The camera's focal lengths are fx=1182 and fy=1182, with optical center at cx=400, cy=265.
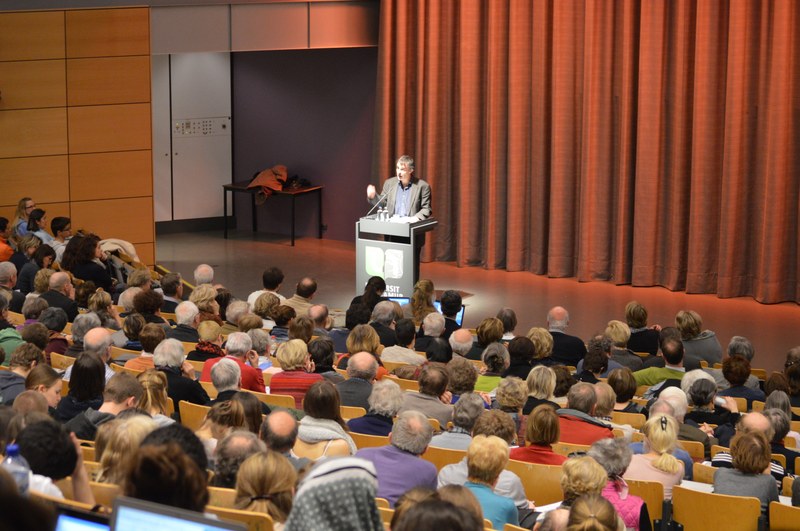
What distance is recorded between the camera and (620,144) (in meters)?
13.3

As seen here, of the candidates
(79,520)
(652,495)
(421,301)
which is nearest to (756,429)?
(652,495)

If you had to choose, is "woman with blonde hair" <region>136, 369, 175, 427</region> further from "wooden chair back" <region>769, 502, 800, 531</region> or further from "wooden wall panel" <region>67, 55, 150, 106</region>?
"wooden wall panel" <region>67, 55, 150, 106</region>

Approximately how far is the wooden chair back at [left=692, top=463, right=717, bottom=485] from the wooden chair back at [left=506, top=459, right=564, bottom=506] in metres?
0.72

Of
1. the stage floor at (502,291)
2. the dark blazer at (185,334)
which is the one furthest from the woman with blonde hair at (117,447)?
the stage floor at (502,291)

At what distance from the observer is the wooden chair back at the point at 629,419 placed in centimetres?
640

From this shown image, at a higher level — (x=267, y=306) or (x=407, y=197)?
(x=407, y=197)

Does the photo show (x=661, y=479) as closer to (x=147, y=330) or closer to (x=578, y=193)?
(x=147, y=330)

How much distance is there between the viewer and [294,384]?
6.61 m

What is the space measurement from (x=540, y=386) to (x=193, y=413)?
185 cm

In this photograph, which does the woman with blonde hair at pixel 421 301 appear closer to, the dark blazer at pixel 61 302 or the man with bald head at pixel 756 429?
the dark blazer at pixel 61 302

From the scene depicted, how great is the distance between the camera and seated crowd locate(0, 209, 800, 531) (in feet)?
11.8

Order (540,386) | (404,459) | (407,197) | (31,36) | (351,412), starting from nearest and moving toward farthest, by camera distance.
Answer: (404,459) → (351,412) → (540,386) → (407,197) → (31,36)

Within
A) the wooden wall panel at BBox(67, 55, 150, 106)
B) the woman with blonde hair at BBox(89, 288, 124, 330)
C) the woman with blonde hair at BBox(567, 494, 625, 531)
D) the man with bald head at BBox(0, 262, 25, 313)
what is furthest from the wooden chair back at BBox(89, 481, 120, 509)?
the wooden wall panel at BBox(67, 55, 150, 106)

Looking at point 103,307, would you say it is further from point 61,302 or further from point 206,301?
point 206,301
